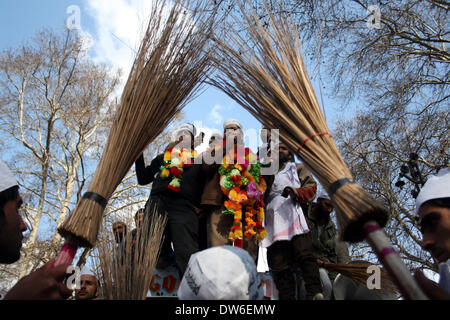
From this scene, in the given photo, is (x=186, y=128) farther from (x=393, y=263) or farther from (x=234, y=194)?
(x=393, y=263)

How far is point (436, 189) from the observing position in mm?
1480

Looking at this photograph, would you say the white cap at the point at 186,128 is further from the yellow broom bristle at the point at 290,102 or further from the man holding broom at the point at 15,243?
the man holding broom at the point at 15,243

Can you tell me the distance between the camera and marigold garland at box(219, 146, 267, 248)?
2.99 metres

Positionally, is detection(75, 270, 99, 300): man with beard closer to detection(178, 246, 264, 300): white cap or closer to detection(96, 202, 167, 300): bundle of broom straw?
detection(96, 202, 167, 300): bundle of broom straw

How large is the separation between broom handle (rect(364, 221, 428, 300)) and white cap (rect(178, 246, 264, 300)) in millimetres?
439

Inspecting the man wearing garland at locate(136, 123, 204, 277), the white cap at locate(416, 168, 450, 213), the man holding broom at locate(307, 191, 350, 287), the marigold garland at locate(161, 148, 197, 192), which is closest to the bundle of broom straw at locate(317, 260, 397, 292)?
the man holding broom at locate(307, 191, 350, 287)

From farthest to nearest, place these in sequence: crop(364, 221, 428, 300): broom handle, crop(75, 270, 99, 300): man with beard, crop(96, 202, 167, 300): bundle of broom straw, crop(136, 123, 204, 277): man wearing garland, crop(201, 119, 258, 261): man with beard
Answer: crop(75, 270, 99, 300): man with beard → crop(201, 119, 258, 261): man with beard → crop(136, 123, 204, 277): man wearing garland → crop(96, 202, 167, 300): bundle of broom straw → crop(364, 221, 428, 300): broom handle

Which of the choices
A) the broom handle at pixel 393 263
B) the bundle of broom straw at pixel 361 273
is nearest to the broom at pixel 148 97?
the broom handle at pixel 393 263

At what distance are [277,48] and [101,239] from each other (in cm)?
131

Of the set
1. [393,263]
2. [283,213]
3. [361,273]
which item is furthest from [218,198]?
[393,263]

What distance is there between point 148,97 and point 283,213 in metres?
1.66

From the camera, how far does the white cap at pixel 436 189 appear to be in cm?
146

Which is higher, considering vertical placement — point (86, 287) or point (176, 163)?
point (176, 163)
